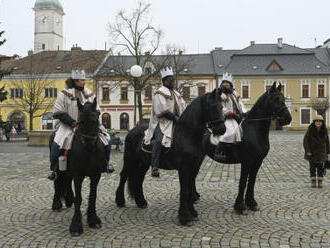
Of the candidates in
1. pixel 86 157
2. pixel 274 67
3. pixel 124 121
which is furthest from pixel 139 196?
pixel 274 67

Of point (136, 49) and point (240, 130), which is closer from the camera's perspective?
point (240, 130)

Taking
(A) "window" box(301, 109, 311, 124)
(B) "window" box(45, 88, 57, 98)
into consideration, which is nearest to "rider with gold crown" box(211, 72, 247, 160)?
(A) "window" box(301, 109, 311, 124)

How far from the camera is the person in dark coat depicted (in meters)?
8.34

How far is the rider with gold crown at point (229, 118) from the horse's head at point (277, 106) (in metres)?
0.65

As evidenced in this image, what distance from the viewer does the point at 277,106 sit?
607 cm

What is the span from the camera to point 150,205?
657 centimetres

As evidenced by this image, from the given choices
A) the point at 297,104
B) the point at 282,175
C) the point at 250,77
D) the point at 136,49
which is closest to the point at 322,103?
the point at 297,104

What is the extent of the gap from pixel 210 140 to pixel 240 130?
66 cm

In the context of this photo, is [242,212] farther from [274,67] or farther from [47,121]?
[47,121]

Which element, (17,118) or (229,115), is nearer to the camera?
(229,115)

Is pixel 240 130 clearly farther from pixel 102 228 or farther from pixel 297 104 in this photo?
pixel 297 104

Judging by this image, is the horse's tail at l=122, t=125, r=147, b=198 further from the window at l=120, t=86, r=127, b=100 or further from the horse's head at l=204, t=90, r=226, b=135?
the window at l=120, t=86, r=127, b=100

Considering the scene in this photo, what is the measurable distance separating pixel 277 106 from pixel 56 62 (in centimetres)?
4678

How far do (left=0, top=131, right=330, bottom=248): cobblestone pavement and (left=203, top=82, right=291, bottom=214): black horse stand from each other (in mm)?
478
